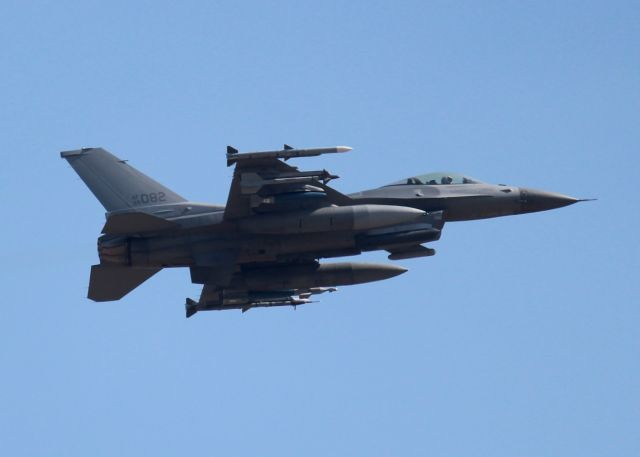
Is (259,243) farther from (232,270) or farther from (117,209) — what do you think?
(117,209)

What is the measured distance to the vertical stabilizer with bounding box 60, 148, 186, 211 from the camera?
3957 centimetres

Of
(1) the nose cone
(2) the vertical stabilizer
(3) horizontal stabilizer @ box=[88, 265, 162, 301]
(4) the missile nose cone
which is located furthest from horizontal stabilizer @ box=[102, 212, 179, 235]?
(1) the nose cone

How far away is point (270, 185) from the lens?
37031mm

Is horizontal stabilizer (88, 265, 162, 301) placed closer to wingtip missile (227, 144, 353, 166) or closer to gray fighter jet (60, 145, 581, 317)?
gray fighter jet (60, 145, 581, 317)

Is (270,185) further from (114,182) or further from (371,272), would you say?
(371,272)

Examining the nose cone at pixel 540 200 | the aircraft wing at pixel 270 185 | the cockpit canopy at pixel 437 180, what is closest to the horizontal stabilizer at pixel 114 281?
the aircraft wing at pixel 270 185

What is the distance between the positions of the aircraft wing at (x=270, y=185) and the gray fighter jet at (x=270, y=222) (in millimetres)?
26

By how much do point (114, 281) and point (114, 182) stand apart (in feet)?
9.27

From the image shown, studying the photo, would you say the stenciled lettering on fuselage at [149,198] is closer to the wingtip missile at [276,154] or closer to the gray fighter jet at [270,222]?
the gray fighter jet at [270,222]

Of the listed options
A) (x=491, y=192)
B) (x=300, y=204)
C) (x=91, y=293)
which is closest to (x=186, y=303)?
(x=91, y=293)

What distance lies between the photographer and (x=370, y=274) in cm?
4175

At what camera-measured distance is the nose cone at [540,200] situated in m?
40.5

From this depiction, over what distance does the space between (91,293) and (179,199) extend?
150 inches

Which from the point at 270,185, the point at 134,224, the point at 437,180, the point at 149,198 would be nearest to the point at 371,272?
the point at 437,180
